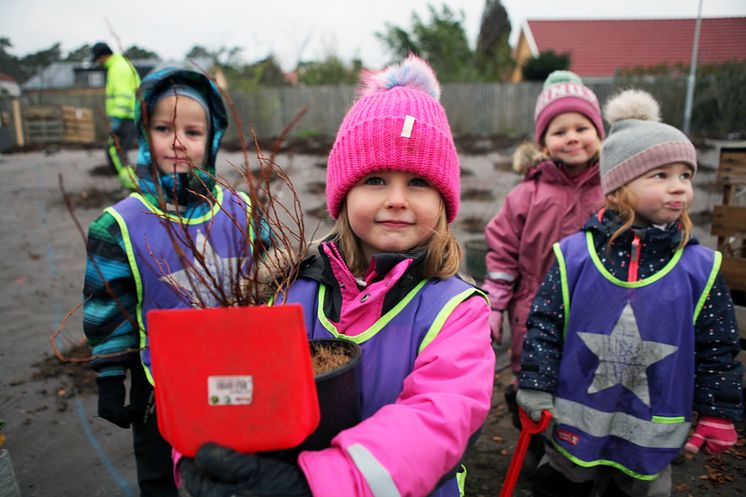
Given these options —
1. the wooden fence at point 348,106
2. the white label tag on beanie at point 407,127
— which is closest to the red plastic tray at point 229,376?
the white label tag on beanie at point 407,127

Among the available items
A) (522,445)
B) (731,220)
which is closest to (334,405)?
(522,445)

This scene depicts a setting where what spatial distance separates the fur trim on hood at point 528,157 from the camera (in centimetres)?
306

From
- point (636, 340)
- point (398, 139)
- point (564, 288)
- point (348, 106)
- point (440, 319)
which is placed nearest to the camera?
point (440, 319)

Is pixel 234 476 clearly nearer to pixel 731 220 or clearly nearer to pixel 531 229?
pixel 531 229

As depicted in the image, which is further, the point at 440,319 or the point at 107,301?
the point at 107,301

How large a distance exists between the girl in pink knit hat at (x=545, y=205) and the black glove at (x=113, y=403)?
187 centimetres

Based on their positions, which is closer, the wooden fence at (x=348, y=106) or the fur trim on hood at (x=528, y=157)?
the fur trim on hood at (x=528, y=157)

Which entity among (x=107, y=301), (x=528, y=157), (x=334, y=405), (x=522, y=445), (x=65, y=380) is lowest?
(x=65, y=380)

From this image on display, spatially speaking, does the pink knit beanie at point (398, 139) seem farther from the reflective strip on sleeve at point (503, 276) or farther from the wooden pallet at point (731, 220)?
the wooden pallet at point (731, 220)

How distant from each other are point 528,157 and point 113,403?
2.65 meters

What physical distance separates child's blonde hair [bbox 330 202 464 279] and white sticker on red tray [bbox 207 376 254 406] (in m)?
0.71

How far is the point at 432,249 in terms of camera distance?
1485 millimetres

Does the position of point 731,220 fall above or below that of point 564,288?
above

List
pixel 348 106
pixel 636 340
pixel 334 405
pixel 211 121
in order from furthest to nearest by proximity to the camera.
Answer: pixel 348 106, pixel 211 121, pixel 636 340, pixel 334 405
